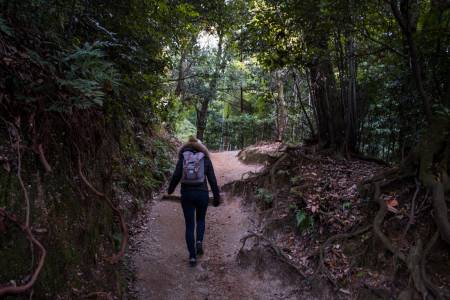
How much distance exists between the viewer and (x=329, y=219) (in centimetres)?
582

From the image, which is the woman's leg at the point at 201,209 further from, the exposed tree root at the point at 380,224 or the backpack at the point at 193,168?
the exposed tree root at the point at 380,224

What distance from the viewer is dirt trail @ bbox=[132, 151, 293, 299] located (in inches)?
207

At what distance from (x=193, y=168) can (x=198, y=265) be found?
1600 mm

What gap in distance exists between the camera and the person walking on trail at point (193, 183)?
5699 millimetres

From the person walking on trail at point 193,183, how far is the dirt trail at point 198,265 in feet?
1.23

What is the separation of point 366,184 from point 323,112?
373 cm

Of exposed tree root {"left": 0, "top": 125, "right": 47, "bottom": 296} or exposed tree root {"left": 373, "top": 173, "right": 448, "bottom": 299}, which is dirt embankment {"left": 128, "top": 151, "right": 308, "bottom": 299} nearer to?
exposed tree root {"left": 373, "top": 173, "right": 448, "bottom": 299}

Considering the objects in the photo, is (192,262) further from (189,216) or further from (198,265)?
(189,216)

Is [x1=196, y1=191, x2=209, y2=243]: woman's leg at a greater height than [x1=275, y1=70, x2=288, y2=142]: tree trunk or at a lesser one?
lesser

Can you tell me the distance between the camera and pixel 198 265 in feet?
19.6

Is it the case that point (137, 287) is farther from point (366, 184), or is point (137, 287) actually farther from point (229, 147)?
point (229, 147)

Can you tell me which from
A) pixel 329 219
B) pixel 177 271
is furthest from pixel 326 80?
pixel 177 271

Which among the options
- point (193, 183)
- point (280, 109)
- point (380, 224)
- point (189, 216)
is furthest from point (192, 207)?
point (280, 109)

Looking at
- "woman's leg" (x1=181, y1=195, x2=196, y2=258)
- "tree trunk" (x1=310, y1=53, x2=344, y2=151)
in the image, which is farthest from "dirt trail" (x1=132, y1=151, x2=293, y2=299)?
"tree trunk" (x1=310, y1=53, x2=344, y2=151)
